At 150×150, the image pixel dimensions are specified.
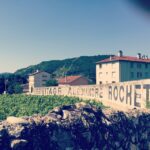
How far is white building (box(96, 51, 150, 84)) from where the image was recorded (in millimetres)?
66750

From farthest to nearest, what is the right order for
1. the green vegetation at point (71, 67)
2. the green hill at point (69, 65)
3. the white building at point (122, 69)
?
the green hill at point (69, 65) → the green vegetation at point (71, 67) → the white building at point (122, 69)

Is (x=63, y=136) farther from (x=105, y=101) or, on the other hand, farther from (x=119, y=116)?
(x=105, y=101)

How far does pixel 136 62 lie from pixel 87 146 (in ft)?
201

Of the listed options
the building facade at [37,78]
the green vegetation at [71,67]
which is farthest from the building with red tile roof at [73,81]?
the green vegetation at [71,67]

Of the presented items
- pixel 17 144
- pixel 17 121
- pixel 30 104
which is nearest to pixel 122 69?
pixel 30 104

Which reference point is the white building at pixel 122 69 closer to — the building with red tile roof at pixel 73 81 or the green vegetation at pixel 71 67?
the building with red tile roof at pixel 73 81

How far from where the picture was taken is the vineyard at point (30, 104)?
118ft

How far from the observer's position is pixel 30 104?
43.2m

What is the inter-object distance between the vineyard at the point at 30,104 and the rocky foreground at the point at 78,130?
21.5 meters

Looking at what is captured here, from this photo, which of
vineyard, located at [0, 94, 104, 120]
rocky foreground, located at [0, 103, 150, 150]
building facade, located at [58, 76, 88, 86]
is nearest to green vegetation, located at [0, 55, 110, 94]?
building facade, located at [58, 76, 88, 86]

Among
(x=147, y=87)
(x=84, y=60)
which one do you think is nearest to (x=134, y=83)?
(x=147, y=87)

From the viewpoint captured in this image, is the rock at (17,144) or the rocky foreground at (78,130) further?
the rocky foreground at (78,130)

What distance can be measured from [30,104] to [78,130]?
34580mm

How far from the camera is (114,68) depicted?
222 ft
